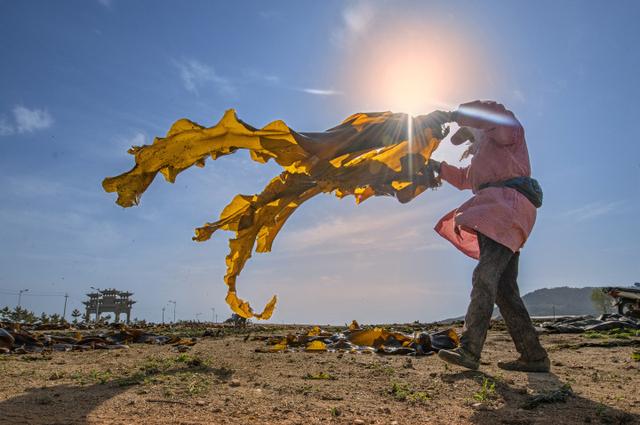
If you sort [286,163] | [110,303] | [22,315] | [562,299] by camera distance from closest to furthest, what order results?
[286,163] → [22,315] → [110,303] → [562,299]

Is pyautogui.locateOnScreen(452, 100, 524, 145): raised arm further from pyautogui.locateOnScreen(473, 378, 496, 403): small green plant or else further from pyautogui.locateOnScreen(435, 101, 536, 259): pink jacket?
pyautogui.locateOnScreen(473, 378, 496, 403): small green plant

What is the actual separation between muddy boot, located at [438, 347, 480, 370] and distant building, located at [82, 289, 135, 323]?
95.6 feet

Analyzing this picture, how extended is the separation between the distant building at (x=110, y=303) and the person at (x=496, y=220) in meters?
28.8

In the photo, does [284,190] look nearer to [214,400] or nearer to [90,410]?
[214,400]

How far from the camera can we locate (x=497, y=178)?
13.6 feet

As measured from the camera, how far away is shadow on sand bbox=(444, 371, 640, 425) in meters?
2.55

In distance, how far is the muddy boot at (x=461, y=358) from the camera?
→ 11.4ft

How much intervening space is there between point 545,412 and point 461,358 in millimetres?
800

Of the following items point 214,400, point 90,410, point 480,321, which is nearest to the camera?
point 90,410

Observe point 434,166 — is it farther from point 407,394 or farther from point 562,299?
point 562,299

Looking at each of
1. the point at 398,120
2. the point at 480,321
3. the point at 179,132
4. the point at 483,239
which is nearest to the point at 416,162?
the point at 398,120

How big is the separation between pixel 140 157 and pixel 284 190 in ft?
5.31

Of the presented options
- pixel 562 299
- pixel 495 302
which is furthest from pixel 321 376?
pixel 562 299

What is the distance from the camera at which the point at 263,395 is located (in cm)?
310
